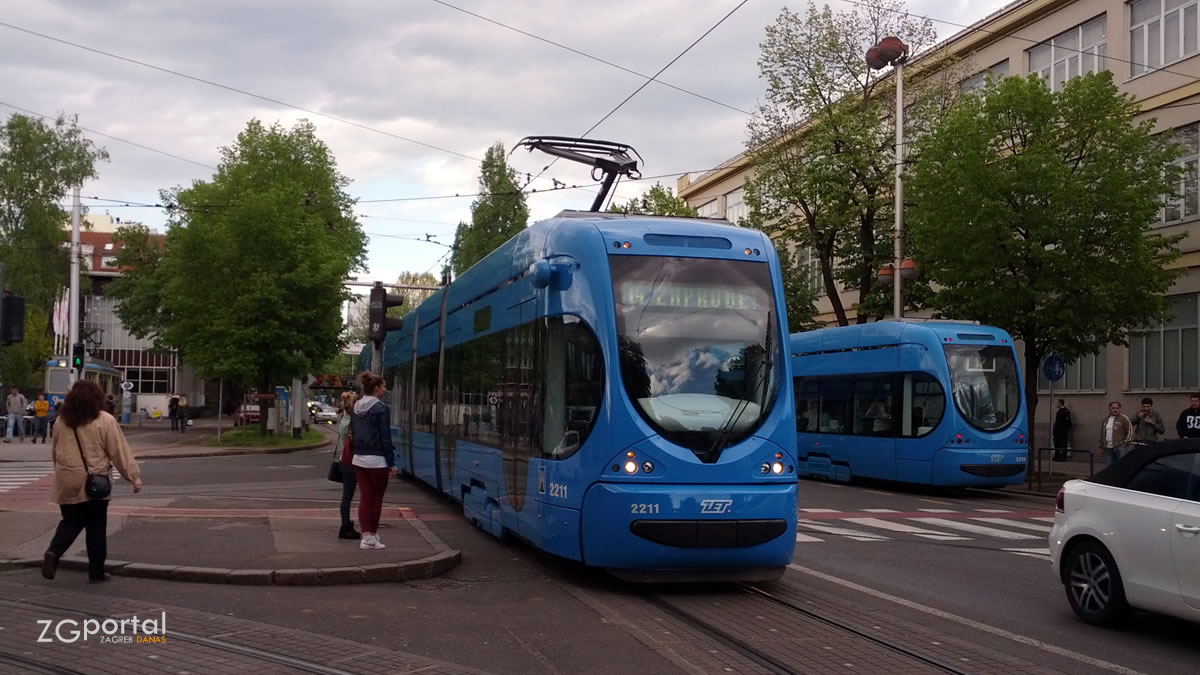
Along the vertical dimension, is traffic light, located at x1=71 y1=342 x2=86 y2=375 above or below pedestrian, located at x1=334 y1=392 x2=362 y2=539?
above

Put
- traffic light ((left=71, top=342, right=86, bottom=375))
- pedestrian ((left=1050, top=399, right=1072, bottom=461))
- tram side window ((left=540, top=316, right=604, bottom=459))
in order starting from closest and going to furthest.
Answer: tram side window ((left=540, top=316, right=604, bottom=459)) → pedestrian ((left=1050, top=399, right=1072, bottom=461)) → traffic light ((left=71, top=342, right=86, bottom=375))

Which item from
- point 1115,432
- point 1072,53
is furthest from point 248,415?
point 1115,432

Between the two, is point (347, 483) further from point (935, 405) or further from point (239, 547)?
point (935, 405)

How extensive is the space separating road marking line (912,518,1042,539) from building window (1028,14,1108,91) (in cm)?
1896

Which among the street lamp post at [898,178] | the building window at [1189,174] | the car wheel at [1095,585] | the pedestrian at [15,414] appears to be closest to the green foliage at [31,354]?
the pedestrian at [15,414]

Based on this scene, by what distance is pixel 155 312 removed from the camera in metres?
75.8

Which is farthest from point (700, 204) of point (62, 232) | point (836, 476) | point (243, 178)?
point (836, 476)

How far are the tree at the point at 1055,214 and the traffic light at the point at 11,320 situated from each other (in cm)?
1832

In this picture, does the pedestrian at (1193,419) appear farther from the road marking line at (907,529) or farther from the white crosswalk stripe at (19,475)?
the white crosswalk stripe at (19,475)

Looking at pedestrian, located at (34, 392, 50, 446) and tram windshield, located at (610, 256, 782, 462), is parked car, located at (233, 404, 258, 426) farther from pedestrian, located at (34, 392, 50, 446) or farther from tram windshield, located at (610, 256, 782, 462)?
tram windshield, located at (610, 256, 782, 462)

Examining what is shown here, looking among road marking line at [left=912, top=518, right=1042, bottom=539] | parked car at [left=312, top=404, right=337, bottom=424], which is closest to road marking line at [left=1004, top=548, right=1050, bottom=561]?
road marking line at [left=912, top=518, right=1042, bottom=539]

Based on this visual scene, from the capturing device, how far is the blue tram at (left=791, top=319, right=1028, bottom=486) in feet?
70.7

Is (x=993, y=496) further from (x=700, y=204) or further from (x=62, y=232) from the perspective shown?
(x=62, y=232)

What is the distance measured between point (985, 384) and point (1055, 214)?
4809mm
